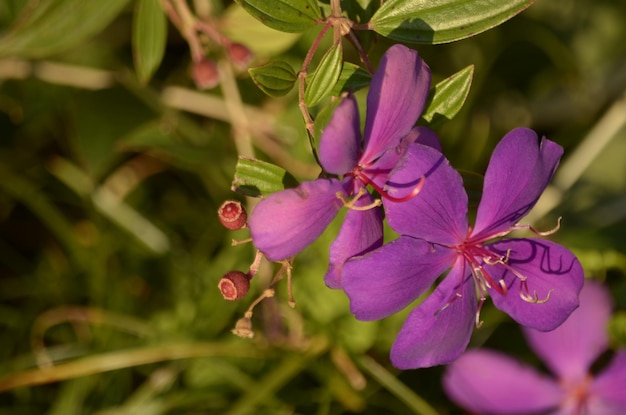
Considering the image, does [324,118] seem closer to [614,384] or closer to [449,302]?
[449,302]

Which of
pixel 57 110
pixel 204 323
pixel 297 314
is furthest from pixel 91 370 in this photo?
pixel 57 110

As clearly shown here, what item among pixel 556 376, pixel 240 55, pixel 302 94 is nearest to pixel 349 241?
pixel 302 94

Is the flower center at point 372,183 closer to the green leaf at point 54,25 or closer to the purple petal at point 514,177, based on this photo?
the purple petal at point 514,177

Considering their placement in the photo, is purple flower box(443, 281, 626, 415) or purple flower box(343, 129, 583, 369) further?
purple flower box(443, 281, 626, 415)

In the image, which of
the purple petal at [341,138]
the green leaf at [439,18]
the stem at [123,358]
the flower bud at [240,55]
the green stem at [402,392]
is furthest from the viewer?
the stem at [123,358]

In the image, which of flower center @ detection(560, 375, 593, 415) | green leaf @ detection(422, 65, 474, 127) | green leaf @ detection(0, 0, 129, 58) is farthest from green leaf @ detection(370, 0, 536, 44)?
flower center @ detection(560, 375, 593, 415)

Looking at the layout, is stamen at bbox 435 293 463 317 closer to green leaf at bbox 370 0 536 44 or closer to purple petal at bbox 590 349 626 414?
green leaf at bbox 370 0 536 44

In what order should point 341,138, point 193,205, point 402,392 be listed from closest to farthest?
point 341,138, point 402,392, point 193,205

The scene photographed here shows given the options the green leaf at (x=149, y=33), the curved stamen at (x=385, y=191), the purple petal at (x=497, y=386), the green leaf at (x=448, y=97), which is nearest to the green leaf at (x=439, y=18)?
the green leaf at (x=448, y=97)
